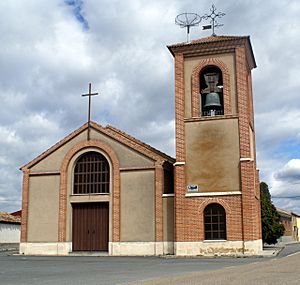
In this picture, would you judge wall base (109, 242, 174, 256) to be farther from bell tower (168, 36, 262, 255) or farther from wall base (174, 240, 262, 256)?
bell tower (168, 36, 262, 255)

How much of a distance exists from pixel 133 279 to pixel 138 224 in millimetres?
14461

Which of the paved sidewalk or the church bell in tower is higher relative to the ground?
the church bell in tower

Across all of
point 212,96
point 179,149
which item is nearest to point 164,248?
point 179,149

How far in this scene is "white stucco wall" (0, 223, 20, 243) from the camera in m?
43.8

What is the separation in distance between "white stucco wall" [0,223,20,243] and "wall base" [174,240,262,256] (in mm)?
22142

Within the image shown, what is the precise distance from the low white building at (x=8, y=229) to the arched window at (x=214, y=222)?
23301 mm

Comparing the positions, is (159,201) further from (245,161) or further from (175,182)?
(245,161)

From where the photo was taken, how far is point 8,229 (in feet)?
148

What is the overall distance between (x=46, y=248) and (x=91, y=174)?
17.6 feet

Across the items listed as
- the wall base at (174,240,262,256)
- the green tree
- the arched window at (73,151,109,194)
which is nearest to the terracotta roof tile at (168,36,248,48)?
the arched window at (73,151,109,194)

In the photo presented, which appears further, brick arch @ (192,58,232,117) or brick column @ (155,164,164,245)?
brick arch @ (192,58,232,117)

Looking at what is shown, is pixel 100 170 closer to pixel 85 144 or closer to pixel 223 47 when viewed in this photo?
pixel 85 144

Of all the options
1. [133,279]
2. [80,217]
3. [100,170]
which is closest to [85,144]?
[100,170]

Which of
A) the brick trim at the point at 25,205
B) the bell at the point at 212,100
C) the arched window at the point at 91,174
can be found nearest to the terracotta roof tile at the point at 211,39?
the bell at the point at 212,100
